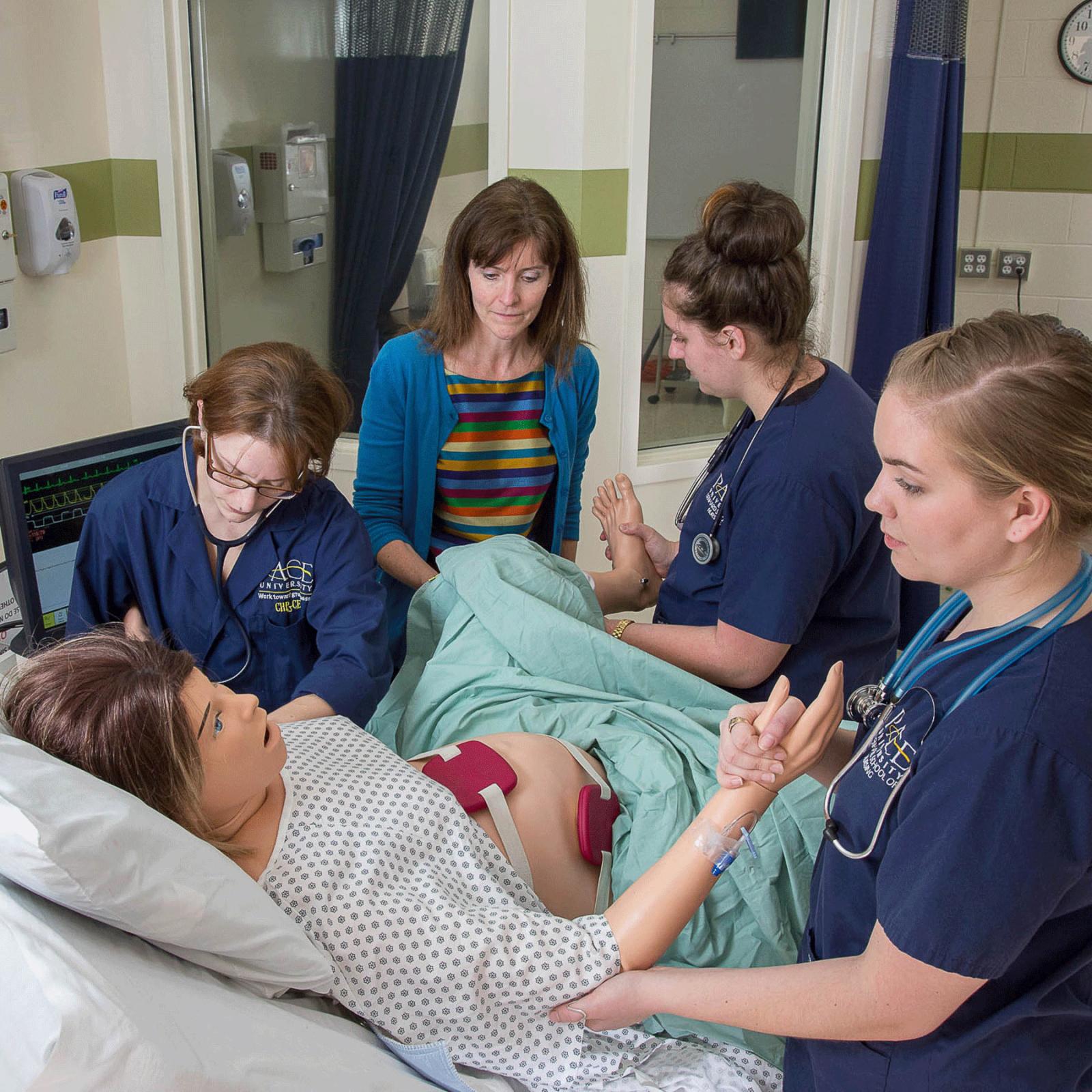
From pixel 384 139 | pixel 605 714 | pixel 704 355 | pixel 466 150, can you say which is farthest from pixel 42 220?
pixel 605 714

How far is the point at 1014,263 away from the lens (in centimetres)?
417

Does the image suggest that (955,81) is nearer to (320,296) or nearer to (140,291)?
(320,296)

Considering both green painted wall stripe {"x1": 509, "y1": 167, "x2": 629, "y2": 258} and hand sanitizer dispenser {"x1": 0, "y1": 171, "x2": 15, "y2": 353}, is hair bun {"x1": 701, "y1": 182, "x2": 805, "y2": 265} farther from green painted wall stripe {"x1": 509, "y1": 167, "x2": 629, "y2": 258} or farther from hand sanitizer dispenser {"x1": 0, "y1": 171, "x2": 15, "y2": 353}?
hand sanitizer dispenser {"x1": 0, "y1": 171, "x2": 15, "y2": 353}

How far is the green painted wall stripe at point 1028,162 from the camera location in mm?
4020

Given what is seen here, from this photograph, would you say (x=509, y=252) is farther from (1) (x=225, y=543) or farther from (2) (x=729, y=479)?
(1) (x=225, y=543)

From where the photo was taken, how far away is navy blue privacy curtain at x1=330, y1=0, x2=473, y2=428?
3020 millimetres

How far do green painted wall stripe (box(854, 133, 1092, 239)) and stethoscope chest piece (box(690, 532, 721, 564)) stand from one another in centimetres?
273

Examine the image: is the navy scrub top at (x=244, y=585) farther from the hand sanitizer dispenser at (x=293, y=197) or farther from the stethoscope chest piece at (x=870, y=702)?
the hand sanitizer dispenser at (x=293, y=197)

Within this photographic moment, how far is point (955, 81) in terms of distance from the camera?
130 inches

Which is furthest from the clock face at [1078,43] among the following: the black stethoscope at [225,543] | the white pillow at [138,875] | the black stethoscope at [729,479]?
the white pillow at [138,875]

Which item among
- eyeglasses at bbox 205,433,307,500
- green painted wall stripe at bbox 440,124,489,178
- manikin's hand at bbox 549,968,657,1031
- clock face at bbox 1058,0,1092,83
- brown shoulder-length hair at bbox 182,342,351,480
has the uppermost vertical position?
clock face at bbox 1058,0,1092,83

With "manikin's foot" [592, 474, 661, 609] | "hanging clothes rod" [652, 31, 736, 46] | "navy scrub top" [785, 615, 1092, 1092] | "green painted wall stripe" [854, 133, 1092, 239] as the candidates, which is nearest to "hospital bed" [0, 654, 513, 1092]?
"navy scrub top" [785, 615, 1092, 1092]

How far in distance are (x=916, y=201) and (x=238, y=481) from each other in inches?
95.0

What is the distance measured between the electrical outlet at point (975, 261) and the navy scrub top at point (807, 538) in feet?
9.11
